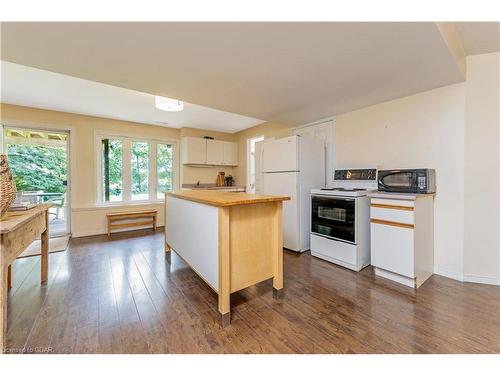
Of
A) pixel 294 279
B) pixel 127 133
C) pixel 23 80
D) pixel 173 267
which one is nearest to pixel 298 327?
pixel 294 279

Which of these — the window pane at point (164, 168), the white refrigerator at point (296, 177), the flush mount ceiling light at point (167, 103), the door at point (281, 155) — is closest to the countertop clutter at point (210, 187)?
the window pane at point (164, 168)

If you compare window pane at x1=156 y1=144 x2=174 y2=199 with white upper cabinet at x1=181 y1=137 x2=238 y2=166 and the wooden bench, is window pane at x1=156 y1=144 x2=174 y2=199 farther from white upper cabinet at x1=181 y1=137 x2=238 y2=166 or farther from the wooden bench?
the wooden bench

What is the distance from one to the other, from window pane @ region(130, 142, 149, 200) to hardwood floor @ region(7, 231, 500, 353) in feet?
8.03

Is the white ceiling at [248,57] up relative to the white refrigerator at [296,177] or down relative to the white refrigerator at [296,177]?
up

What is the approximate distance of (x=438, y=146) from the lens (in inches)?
94.2

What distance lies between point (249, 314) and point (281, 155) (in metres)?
2.25

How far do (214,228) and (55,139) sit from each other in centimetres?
434

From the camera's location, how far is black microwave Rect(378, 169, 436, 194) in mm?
2219

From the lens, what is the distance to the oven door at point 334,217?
2.54 meters

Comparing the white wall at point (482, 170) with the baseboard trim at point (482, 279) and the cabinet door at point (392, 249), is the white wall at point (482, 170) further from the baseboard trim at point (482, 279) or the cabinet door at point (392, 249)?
the cabinet door at point (392, 249)

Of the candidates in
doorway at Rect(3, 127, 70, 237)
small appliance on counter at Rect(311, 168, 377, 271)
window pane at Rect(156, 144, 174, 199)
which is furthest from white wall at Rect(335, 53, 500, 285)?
doorway at Rect(3, 127, 70, 237)

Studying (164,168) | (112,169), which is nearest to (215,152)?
(164,168)

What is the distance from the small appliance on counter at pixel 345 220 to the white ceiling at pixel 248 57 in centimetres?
107

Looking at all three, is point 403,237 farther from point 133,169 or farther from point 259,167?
point 133,169
